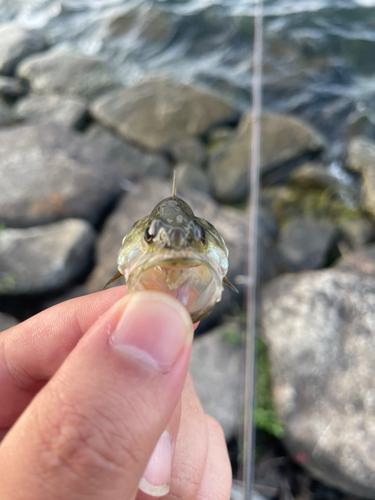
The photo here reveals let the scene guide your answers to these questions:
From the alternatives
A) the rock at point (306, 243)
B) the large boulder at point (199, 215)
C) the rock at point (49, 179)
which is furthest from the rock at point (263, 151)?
the rock at point (49, 179)

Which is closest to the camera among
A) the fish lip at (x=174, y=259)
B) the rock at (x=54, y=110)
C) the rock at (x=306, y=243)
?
the fish lip at (x=174, y=259)

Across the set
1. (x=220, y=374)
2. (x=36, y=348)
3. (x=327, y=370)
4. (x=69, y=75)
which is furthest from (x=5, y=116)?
(x=327, y=370)

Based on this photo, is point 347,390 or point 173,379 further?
point 347,390

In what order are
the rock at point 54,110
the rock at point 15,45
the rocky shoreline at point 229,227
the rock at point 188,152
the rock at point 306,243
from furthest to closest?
the rock at point 15,45, the rock at point 54,110, the rock at point 188,152, the rock at point 306,243, the rocky shoreline at point 229,227

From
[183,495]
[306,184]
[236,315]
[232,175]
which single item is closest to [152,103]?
[232,175]

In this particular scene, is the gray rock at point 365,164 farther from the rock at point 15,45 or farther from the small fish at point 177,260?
the rock at point 15,45

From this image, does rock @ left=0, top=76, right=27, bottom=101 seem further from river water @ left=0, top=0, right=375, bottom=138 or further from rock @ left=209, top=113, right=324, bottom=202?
rock @ left=209, top=113, right=324, bottom=202

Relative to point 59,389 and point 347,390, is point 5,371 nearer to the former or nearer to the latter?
point 59,389
